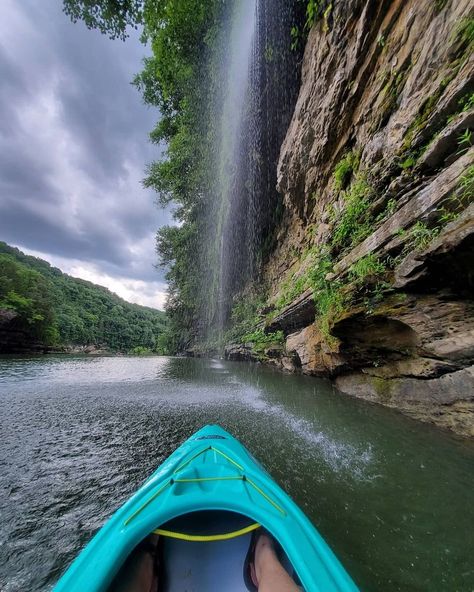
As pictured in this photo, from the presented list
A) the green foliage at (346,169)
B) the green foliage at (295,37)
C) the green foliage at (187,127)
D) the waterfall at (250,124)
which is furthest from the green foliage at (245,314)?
the green foliage at (295,37)

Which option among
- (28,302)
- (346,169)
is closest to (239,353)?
(346,169)

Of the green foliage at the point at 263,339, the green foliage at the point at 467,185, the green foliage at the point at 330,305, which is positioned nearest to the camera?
the green foliage at the point at 467,185

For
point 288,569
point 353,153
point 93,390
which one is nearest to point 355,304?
point 288,569

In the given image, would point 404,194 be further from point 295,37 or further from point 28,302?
point 28,302

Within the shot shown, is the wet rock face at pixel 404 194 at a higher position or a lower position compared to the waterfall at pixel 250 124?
Answer: lower

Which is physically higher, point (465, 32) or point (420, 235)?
point (465, 32)

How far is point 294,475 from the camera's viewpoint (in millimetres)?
2568

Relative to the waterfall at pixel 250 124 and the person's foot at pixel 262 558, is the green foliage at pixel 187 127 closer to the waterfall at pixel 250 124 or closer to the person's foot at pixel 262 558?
the waterfall at pixel 250 124

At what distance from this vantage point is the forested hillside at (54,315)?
24188 mm

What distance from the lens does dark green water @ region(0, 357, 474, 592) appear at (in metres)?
1.57

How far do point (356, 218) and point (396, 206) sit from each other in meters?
1.31

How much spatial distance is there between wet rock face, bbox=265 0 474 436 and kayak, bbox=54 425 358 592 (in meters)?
3.34

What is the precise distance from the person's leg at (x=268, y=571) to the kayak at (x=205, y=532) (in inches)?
2.4

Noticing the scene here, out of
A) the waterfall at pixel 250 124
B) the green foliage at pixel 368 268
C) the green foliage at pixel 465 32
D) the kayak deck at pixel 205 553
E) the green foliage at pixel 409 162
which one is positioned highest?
the waterfall at pixel 250 124
